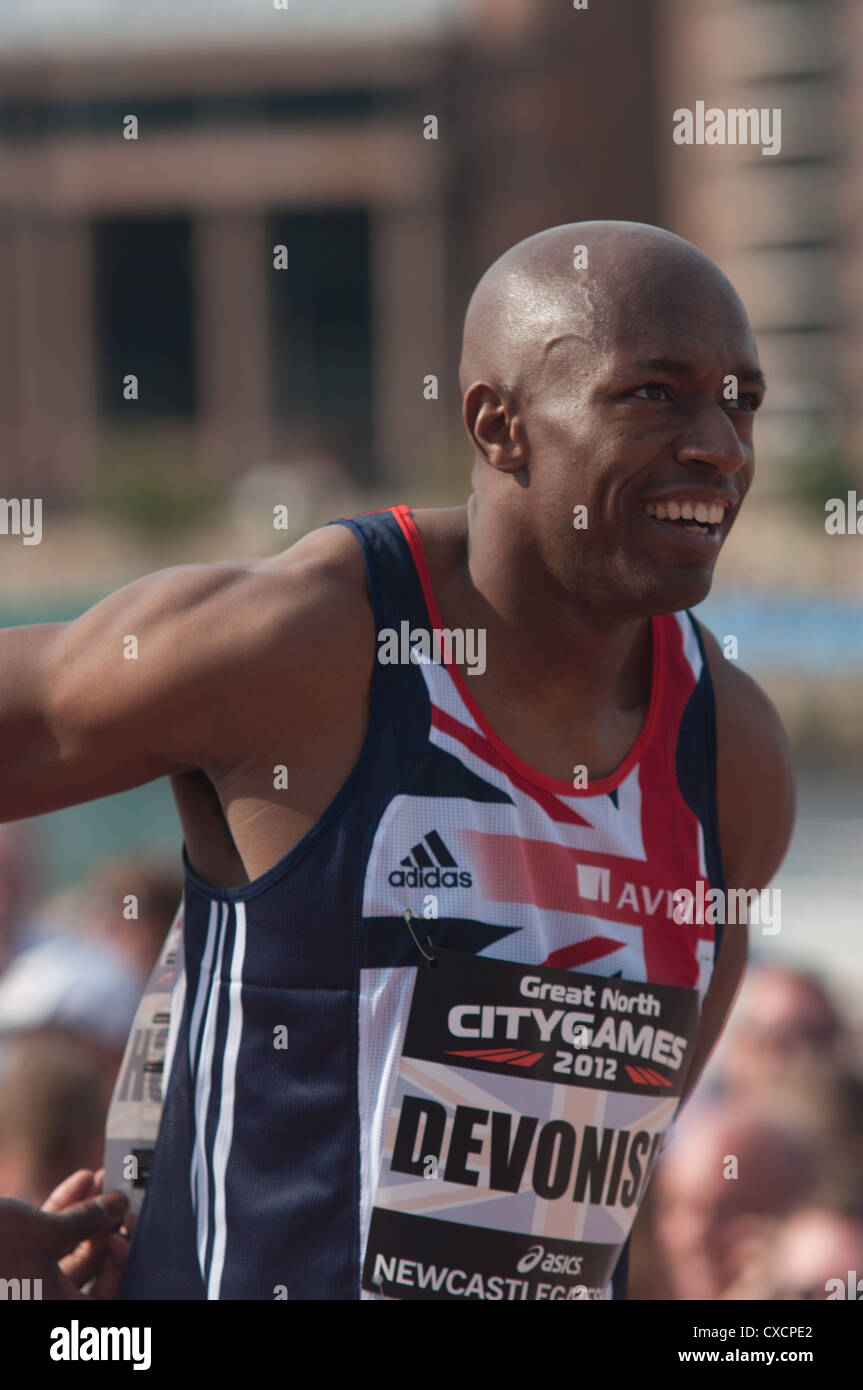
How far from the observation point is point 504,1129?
7.07 ft

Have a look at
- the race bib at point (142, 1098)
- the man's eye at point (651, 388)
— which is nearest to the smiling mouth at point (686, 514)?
the man's eye at point (651, 388)

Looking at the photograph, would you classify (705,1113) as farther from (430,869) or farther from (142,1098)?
(430,869)

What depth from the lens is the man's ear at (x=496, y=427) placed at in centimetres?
223

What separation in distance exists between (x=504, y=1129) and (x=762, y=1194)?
1.73m

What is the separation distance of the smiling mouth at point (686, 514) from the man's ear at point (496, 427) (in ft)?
0.64

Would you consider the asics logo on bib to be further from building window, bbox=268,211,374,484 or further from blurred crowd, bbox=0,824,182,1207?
building window, bbox=268,211,374,484

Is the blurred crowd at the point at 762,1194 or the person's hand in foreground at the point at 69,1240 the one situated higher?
the person's hand in foreground at the point at 69,1240

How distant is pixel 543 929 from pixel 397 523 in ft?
1.86

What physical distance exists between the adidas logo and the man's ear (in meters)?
0.49

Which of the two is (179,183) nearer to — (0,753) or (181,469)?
(181,469)

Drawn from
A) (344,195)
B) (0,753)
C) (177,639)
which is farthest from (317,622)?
(344,195)

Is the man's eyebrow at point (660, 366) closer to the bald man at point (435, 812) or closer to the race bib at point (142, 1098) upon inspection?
the bald man at point (435, 812)

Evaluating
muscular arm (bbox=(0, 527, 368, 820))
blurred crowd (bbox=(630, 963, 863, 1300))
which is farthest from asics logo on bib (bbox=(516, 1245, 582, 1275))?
blurred crowd (bbox=(630, 963, 863, 1300))

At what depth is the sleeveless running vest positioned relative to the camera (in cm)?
212
